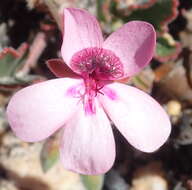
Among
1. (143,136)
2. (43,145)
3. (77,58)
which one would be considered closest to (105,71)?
(77,58)

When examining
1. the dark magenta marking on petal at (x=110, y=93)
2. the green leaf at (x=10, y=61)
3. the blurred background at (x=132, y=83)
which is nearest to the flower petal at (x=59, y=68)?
the dark magenta marking on petal at (x=110, y=93)

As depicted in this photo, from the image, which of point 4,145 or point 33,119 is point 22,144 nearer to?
point 4,145

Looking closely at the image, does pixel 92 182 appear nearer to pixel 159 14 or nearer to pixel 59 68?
pixel 59 68

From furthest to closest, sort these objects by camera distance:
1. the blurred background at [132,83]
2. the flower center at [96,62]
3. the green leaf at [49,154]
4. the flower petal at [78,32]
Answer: the blurred background at [132,83] < the green leaf at [49,154] < the flower center at [96,62] < the flower petal at [78,32]

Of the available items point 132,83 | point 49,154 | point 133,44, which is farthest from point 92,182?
point 133,44

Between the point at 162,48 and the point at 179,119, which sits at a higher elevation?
the point at 162,48

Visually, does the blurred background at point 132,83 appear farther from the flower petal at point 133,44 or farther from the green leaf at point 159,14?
the flower petal at point 133,44
